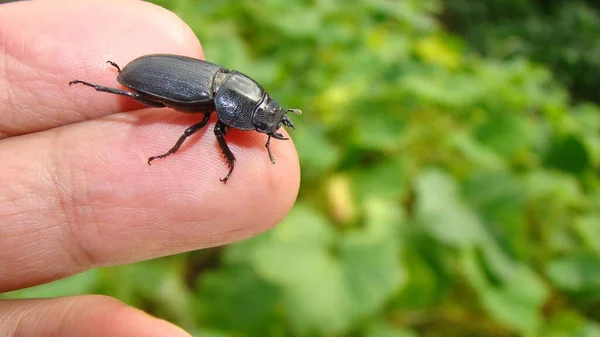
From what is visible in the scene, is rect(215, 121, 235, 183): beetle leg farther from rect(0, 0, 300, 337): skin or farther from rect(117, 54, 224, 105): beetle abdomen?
rect(117, 54, 224, 105): beetle abdomen

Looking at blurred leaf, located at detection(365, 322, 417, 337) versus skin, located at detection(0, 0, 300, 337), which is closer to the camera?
skin, located at detection(0, 0, 300, 337)

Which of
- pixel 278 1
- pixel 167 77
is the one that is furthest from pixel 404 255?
pixel 278 1

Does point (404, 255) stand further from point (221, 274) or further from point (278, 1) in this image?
point (278, 1)

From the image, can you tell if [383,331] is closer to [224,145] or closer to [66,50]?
[224,145]

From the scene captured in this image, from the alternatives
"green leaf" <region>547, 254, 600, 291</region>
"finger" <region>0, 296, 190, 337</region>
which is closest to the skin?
"finger" <region>0, 296, 190, 337</region>

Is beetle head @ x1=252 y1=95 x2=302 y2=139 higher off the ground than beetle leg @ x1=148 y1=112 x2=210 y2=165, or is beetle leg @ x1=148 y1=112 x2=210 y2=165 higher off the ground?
beetle head @ x1=252 y1=95 x2=302 y2=139

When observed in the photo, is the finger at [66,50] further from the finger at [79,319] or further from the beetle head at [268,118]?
the finger at [79,319]

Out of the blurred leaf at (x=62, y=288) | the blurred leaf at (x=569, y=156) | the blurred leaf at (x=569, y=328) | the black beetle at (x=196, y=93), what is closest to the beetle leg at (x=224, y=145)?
the black beetle at (x=196, y=93)
